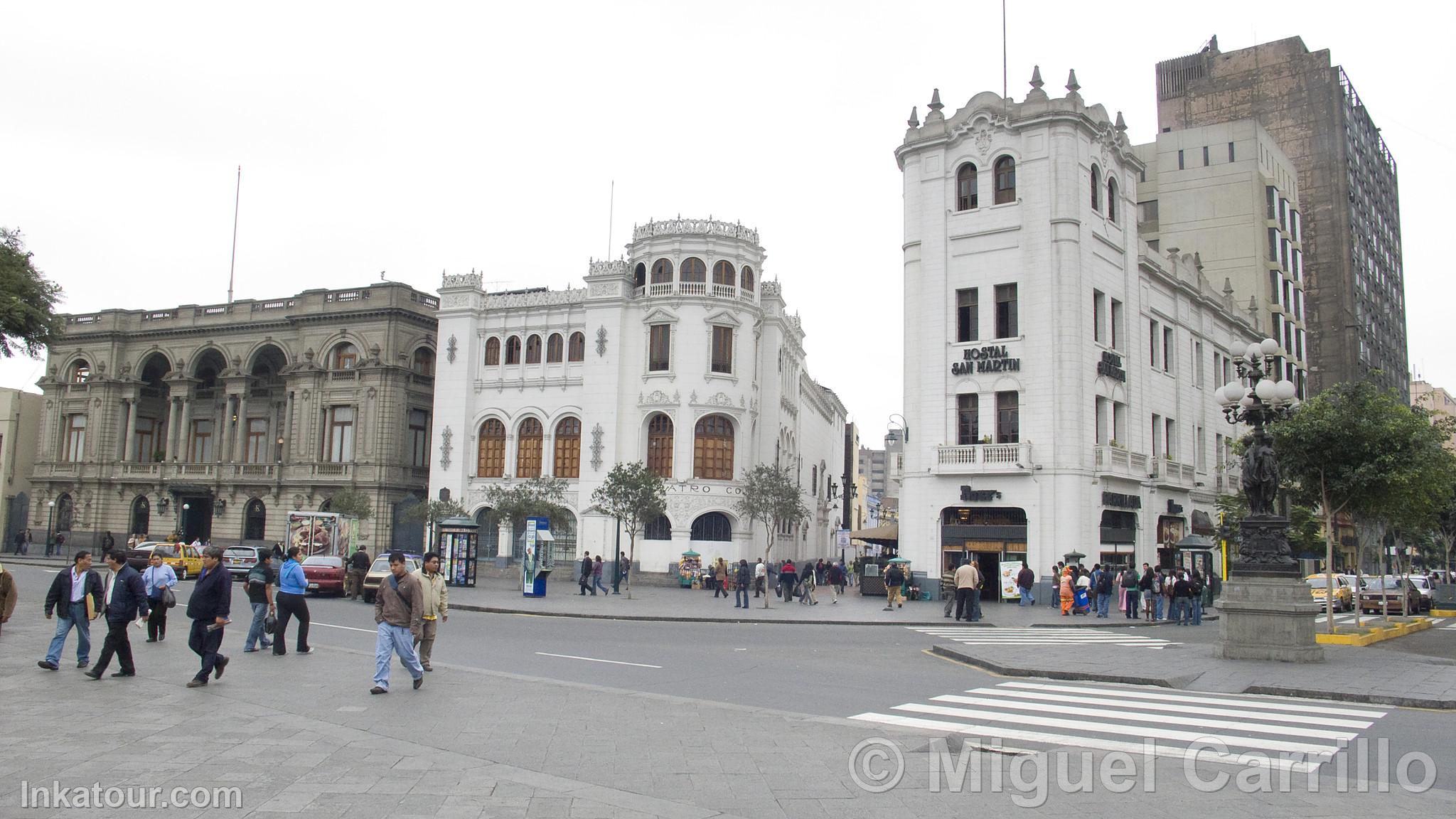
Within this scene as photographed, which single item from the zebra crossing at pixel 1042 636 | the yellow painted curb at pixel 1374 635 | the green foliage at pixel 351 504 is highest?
the green foliage at pixel 351 504

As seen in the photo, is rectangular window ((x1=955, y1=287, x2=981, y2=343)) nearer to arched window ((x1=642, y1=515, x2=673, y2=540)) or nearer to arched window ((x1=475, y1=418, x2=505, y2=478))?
arched window ((x1=642, y1=515, x2=673, y2=540))

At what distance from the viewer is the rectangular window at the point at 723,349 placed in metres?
49.1

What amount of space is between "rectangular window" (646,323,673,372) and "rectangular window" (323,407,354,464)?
687 inches

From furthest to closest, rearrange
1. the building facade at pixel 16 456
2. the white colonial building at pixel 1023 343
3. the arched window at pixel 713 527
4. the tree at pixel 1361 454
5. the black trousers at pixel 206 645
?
the building facade at pixel 16 456 < the arched window at pixel 713 527 < the white colonial building at pixel 1023 343 < the tree at pixel 1361 454 < the black trousers at pixel 206 645

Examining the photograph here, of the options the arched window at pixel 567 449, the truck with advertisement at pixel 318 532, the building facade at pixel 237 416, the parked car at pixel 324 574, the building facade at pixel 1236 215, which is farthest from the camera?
the building facade at pixel 1236 215

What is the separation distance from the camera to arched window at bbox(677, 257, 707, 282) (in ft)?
162

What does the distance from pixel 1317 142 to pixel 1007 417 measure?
5381 centimetres

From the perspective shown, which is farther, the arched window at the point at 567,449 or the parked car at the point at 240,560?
the arched window at the point at 567,449

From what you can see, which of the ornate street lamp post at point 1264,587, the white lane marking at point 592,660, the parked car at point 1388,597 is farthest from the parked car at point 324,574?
the parked car at point 1388,597

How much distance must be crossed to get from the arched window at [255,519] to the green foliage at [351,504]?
7.61 meters

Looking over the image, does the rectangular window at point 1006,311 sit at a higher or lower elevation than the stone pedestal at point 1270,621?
higher

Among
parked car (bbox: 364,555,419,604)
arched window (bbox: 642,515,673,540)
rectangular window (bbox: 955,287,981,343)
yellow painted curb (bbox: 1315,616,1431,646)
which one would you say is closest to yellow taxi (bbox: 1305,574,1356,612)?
yellow painted curb (bbox: 1315,616,1431,646)

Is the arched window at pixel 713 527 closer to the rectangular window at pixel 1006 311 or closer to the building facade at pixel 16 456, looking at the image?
the rectangular window at pixel 1006 311

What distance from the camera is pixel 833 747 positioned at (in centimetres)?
947
